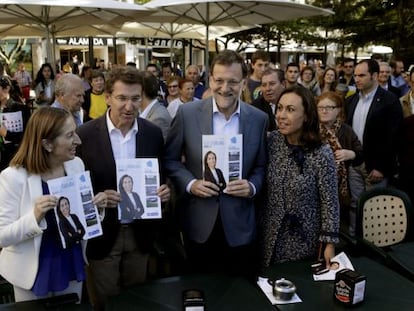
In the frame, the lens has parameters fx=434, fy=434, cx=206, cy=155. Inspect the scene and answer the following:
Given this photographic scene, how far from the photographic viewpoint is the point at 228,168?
2.46 meters

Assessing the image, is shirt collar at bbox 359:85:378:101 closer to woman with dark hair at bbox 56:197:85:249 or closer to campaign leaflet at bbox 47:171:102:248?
campaign leaflet at bbox 47:171:102:248

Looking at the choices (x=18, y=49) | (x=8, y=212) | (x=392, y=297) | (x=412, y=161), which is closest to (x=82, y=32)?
(x=412, y=161)

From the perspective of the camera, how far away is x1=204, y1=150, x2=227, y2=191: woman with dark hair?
96.2 inches

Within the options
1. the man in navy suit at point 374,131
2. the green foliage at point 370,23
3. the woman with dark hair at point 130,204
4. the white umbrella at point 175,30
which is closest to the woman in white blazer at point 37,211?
the woman with dark hair at point 130,204

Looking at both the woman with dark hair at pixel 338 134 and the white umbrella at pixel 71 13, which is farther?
the white umbrella at pixel 71 13

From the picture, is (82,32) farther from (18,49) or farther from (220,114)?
(18,49)

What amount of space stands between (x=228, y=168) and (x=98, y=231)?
0.79 metres

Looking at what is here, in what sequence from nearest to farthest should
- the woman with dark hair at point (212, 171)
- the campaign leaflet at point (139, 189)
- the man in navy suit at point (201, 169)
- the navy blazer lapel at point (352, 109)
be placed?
the campaign leaflet at point (139, 189) → the woman with dark hair at point (212, 171) → the man in navy suit at point (201, 169) → the navy blazer lapel at point (352, 109)

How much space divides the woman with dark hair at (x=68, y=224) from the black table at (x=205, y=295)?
0.35m

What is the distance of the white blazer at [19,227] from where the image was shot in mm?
Result: 2031

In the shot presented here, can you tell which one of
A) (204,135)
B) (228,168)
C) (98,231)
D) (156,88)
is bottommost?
(98,231)

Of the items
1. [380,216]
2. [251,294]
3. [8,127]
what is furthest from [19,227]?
[8,127]

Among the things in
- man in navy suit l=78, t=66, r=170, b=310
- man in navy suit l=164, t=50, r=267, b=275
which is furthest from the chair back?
man in navy suit l=78, t=66, r=170, b=310

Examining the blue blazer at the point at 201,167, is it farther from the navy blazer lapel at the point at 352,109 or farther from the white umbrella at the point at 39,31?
the white umbrella at the point at 39,31
